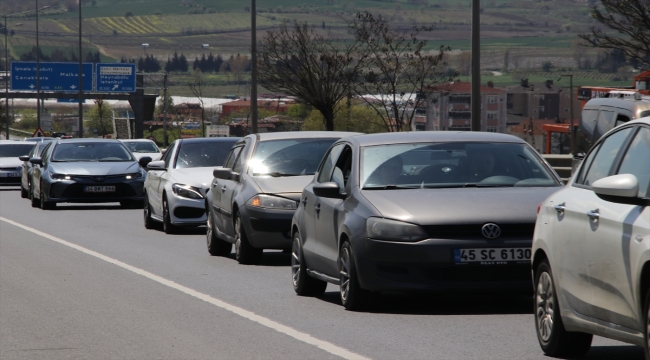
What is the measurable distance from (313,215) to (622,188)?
5.43 metres

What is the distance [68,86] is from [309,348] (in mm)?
83760

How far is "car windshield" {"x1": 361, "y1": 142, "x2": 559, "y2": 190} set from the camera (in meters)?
10.8

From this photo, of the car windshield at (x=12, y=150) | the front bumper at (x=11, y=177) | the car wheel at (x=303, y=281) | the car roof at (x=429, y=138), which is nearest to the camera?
the car roof at (x=429, y=138)

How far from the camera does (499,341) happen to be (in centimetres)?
861

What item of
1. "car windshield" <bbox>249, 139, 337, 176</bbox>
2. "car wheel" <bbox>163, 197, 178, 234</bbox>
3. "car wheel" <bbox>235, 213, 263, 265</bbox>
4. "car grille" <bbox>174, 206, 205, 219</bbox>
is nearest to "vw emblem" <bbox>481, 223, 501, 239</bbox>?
"car wheel" <bbox>235, 213, 263, 265</bbox>

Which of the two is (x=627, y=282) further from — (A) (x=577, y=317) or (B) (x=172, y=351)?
(B) (x=172, y=351)

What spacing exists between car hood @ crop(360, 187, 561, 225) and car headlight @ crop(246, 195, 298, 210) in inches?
161

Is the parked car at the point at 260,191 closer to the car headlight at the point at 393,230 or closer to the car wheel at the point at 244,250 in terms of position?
the car wheel at the point at 244,250

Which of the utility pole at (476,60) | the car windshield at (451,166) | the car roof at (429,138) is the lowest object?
the car windshield at (451,166)

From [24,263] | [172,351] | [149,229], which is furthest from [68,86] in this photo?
[172,351]

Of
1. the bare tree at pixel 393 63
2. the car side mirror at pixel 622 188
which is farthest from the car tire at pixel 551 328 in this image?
the bare tree at pixel 393 63

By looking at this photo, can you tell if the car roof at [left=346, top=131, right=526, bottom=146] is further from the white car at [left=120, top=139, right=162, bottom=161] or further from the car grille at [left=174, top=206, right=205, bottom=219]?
the white car at [left=120, top=139, right=162, bottom=161]

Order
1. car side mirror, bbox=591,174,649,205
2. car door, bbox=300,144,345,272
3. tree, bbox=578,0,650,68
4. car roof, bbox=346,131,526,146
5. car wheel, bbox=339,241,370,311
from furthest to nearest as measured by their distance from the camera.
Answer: tree, bbox=578,0,650,68 → car door, bbox=300,144,345,272 → car roof, bbox=346,131,526,146 → car wheel, bbox=339,241,370,311 → car side mirror, bbox=591,174,649,205

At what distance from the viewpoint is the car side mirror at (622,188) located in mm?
6324
